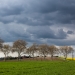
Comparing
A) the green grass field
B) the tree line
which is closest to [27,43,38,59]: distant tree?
the tree line

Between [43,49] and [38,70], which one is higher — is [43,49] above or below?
above

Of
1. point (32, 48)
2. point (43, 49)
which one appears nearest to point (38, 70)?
point (32, 48)

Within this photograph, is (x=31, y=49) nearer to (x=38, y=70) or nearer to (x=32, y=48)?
(x=32, y=48)

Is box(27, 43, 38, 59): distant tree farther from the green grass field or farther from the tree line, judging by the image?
the green grass field

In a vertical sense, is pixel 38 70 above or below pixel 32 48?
below

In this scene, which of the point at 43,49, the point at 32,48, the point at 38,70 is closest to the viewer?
the point at 38,70

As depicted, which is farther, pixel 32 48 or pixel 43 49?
pixel 43 49

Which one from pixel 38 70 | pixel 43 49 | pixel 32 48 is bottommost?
pixel 38 70

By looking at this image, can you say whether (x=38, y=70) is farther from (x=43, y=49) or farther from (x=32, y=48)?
(x=43, y=49)

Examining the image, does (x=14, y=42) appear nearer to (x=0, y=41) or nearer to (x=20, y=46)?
(x=20, y=46)

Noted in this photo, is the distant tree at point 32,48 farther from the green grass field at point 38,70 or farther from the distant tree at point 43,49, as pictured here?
the green grass field at point 38,70

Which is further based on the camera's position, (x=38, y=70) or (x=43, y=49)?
(x=43, y=49)

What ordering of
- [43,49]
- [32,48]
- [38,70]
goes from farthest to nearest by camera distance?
[43,49]
[32,48]
[38,70]

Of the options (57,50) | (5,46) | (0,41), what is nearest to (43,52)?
(57,50)
